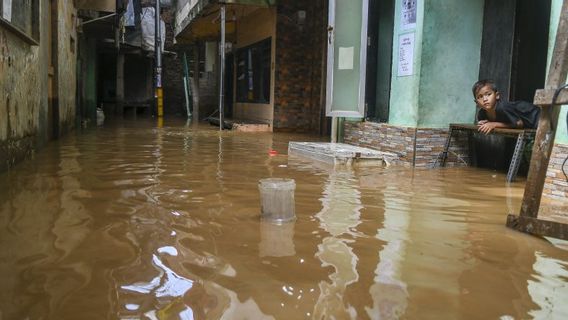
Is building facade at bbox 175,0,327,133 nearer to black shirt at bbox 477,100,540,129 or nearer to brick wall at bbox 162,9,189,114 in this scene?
black shirt at bbox 477,100,540,129

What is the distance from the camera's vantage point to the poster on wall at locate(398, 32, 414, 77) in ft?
21.5

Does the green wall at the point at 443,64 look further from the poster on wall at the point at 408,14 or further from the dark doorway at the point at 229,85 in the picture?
the dark doorway at the point at 229,85

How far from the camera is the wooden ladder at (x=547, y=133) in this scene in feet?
9.94

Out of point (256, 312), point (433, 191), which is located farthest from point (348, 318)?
point (433, 191)

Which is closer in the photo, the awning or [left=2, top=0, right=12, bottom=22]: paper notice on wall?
[left=2, top=0, right=12, bottom=22]: paper notice on wall

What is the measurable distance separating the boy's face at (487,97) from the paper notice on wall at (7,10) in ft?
15.8

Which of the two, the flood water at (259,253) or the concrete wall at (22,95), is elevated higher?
the concrete wall at (22,95)

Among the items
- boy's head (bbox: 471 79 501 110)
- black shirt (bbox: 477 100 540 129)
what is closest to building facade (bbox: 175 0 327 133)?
boy's head (bbox: 471 79 501 110)

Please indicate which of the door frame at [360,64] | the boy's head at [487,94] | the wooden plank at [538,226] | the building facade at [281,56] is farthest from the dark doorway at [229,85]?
the wooden plank at [538,226]

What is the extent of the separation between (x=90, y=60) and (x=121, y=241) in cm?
1643

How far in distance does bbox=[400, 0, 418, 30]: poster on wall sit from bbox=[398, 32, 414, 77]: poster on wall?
115 millimetres

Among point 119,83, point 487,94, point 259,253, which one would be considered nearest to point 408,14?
point 487,94

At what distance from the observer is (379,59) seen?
26.7ft

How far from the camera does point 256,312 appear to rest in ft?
6.38
